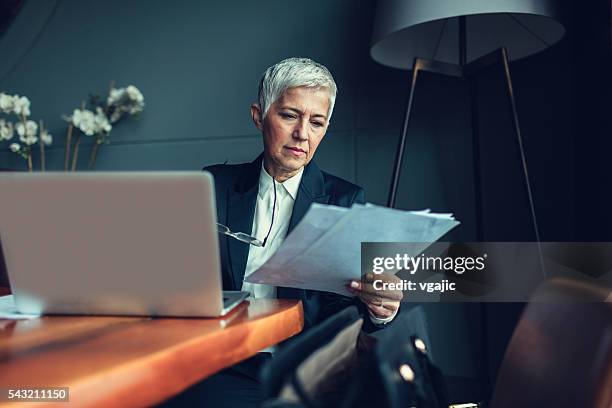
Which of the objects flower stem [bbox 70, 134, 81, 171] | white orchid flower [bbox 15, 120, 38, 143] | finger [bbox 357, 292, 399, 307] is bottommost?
finger [bbox 357, 292, 399, 307]

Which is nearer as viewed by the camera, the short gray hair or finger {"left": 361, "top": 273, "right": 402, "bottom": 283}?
finger {"left": 361, "top": 273, "right": 402, "bottom": 283}

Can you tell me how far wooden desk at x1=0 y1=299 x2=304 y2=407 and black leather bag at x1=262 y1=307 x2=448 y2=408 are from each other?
0.66 feet

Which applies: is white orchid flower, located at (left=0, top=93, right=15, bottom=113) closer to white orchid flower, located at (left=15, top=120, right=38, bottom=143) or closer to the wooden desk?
white orchid flower, located at (left=15, top=120, right=38, bottom=143)

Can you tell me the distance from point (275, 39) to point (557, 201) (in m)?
1.54

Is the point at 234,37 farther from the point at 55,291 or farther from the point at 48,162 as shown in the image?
the point at 55,291

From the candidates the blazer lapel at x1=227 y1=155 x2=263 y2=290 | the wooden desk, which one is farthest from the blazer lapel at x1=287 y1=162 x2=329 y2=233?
the wooden desk

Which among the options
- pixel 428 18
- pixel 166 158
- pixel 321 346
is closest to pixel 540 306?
pixel 321 346

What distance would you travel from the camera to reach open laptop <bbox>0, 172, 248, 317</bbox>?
855 mm

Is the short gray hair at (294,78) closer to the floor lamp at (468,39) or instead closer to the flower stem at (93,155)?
the floor lamp at (468,39)

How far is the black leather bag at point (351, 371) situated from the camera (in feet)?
1.80

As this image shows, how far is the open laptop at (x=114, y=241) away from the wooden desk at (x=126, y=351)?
1.7 inches

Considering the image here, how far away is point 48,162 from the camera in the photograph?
3291 millimetres

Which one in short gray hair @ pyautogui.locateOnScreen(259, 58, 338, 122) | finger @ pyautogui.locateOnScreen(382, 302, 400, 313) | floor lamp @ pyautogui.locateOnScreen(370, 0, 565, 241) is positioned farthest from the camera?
floor lamp @ pyautogui.locateOnScreen(370, 0, 565, 241)

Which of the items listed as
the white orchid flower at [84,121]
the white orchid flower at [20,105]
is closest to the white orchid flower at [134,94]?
the white orchid flower at [84,121]
